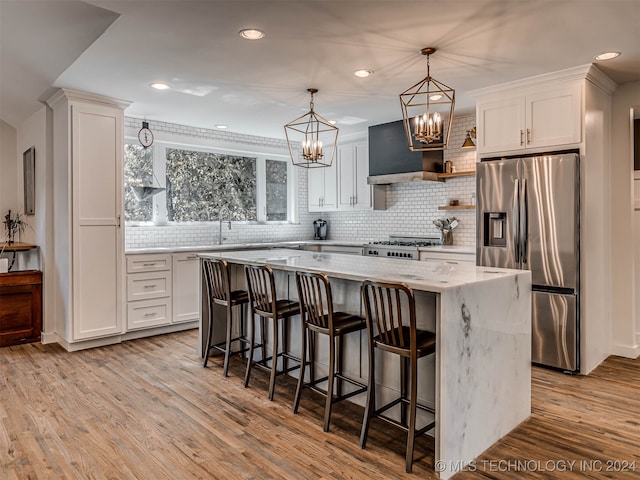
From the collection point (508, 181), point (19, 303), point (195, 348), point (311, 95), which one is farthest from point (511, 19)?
point (19, 303)

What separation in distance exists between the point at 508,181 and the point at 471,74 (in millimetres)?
1020

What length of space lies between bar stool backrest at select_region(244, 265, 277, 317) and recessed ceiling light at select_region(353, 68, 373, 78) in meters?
1.82

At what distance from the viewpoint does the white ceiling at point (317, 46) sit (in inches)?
103

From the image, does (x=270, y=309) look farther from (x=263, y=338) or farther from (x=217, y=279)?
(x=217, y=279)

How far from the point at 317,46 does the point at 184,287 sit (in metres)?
3.27

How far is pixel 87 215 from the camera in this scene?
4.46 meters

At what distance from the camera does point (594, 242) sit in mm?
3852

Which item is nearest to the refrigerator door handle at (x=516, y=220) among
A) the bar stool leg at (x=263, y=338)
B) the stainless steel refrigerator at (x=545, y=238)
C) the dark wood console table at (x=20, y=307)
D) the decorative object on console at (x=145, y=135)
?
the stainless steel refrigerator at (x=545, y=238)

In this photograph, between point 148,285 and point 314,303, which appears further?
point 148,285

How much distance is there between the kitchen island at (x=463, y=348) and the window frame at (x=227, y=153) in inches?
123

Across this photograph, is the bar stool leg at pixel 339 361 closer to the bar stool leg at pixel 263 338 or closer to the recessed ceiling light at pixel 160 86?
the bar stool leg at pixel 263 338

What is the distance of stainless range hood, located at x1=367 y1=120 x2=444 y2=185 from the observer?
5.31 m

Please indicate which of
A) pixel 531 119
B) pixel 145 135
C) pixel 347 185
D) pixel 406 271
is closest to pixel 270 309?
pixel 406 271

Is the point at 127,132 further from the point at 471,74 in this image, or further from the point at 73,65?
the point at 471,74
